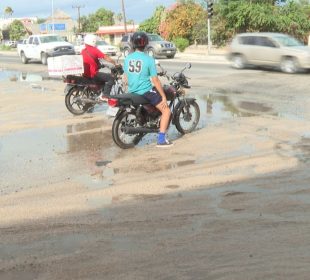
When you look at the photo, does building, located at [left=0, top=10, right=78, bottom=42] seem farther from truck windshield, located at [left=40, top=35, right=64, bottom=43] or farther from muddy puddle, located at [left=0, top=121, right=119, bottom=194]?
muddy puddle, located at [left=0, top=121, right=119, bottom=194]

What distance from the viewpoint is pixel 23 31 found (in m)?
121

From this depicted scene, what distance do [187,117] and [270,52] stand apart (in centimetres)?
1371

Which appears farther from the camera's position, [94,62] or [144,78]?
[94,62]

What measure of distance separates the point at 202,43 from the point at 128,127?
44.1 metres

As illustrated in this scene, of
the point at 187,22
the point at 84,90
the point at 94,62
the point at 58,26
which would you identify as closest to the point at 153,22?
the point at 187,22

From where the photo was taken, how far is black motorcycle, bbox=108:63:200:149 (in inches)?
336

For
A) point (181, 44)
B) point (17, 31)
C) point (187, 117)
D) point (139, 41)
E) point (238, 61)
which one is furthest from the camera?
point (17, 31)

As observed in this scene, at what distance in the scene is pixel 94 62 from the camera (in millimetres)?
11633

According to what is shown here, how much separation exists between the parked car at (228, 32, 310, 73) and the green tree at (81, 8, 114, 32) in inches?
3588

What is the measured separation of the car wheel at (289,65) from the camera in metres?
21.4

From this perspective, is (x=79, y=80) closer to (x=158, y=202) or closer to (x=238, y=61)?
(x=158, y=202)

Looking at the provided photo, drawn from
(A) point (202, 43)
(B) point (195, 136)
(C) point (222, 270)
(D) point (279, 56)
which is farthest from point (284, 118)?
(A) point (202, 43)

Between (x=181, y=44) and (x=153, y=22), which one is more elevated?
(x=153, y=22)

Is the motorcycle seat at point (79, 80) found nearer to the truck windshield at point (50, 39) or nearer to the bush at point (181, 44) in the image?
the truck windshield at point (50, 39)
